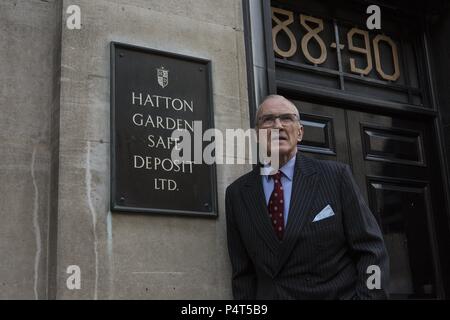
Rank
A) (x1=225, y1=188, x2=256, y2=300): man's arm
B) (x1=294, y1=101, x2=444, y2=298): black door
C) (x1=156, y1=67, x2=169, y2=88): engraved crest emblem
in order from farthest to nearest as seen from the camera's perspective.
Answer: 1. (x1=294, y1=101, x2=444, y2=298): black door
2. (x1=156, y1=67, x2=169, y2=88): engraved crest emblem
3. (x1=225, y1=188, x2=256, y2=300): man's arm

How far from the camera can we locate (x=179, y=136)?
4688 millimetres

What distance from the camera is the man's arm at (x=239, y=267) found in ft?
14.3

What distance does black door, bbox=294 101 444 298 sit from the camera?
614 centimetres

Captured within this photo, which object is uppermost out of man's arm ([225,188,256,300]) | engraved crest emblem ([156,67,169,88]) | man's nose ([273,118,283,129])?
engraved crest emblem ([156,67,169,88])

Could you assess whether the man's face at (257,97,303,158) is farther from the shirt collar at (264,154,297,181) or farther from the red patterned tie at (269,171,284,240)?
the red patterned tie at (269,171,284,240)

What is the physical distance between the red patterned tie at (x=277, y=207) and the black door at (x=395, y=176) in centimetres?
160

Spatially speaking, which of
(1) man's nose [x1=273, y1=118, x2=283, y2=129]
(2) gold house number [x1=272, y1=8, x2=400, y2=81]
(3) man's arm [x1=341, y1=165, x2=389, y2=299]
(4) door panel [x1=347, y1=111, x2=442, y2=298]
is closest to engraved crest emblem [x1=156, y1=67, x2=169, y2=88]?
(1) man's nose [x1=273, y1=118, x2=283, y2=129]

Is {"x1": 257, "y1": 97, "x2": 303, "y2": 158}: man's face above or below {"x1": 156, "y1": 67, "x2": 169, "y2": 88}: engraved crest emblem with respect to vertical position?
below

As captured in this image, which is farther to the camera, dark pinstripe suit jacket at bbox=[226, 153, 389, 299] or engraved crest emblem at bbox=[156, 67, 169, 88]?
engraved crest emblem at bbox=[156, 67, 169, 88]

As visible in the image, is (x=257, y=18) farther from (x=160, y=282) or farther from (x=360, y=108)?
(x=160, y=282)

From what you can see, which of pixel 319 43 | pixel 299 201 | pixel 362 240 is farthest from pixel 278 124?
pixel 319 43

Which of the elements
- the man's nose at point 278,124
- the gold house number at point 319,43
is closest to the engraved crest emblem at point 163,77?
the man's nose at point 278,124

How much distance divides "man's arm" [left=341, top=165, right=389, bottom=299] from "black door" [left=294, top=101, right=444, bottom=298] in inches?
70.3

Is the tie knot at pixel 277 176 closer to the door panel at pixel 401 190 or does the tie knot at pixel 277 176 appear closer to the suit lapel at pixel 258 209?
the suit lapel at pixel 258 209
